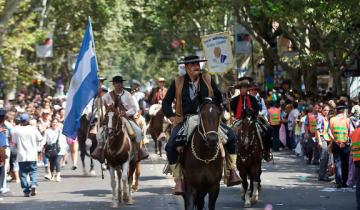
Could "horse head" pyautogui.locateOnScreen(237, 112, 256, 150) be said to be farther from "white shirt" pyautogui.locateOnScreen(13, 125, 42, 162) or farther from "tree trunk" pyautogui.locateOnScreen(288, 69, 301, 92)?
"tree trunk" pyautogui.locateOnScreen(288, 69, 301, 92)

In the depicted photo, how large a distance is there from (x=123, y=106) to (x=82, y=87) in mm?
843

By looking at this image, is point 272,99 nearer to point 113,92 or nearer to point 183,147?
point 113,92

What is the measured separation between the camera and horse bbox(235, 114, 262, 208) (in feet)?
59.1

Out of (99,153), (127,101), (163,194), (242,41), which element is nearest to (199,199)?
(99,153)

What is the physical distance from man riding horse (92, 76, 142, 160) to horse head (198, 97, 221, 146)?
4.69 meters

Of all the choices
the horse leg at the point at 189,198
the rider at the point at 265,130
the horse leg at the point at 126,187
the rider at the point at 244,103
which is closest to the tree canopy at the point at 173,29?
the horse leg at the point at 126,187

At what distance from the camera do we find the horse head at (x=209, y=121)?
1362 centimetres

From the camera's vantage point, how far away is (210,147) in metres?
13.8

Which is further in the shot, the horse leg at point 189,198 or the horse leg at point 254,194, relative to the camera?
the horse leg at point 254,194

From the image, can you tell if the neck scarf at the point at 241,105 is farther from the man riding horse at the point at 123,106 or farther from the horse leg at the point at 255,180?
the man riding horse at the point at 123,106

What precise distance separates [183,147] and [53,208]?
4.61m

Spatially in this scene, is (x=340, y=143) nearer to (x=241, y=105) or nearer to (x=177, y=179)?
(x=241, y=105)

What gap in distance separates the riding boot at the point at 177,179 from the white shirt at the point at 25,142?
7027 millimetres

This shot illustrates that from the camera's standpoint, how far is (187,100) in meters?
14.4
